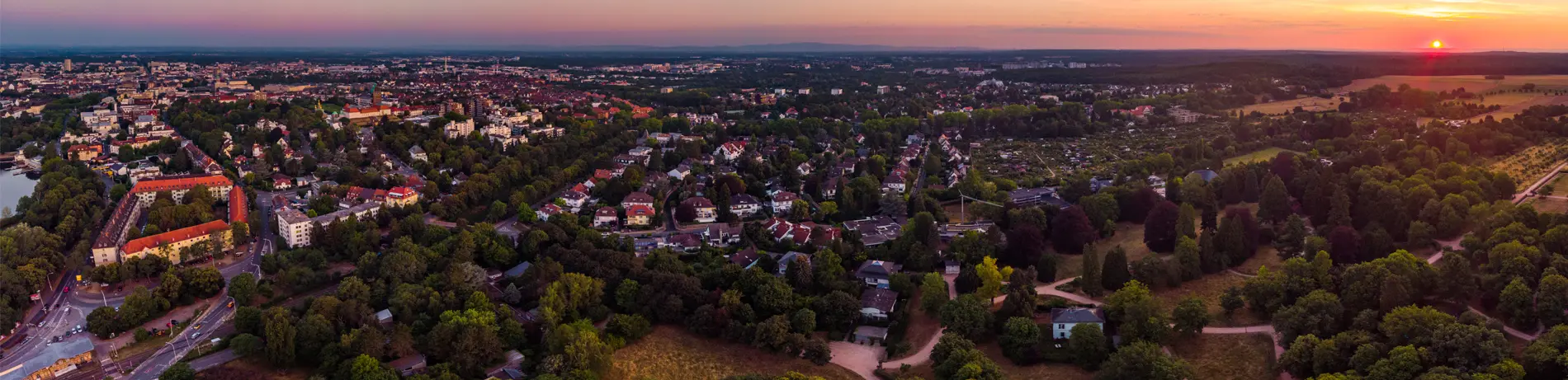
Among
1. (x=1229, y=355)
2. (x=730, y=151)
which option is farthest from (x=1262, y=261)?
(x=730, y=151)

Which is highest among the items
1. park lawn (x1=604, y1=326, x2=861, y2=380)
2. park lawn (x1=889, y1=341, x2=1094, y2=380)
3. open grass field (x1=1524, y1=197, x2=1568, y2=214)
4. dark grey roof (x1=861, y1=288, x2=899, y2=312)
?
open grass field (x1=1524, y1=197, x2=1568, y2=214)

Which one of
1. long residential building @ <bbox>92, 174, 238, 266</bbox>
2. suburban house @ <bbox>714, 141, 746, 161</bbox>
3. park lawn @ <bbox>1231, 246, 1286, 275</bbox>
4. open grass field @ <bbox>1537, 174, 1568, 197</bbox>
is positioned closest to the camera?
park lawn @ <bbox>1231, 246, 1286, 275</bbox>

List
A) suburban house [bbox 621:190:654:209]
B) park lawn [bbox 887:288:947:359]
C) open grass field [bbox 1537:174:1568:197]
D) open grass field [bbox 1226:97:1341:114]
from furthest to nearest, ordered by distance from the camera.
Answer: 1. open grass field [bbox 1226:97:1341:114]
2. suburban house [bbox 621:190:654:209]
3. open grass field [bbox 1537:174:1568:197]
4. park lawn [bbox 887:288:947:359]

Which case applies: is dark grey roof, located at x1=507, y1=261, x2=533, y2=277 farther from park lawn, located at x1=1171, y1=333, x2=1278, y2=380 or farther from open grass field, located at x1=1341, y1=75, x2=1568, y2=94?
open grass field, located at x1=1341, y1=75, x2=1568, y2=94

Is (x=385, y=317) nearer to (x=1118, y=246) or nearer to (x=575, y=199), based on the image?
(x=575, y=199)

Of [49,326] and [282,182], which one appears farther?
[282,182]

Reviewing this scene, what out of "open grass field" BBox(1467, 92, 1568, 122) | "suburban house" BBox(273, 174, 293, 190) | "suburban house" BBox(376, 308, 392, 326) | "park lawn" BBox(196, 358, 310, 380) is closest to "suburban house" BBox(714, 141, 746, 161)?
"suburban house" BBox(273, 174, 293, 190)
